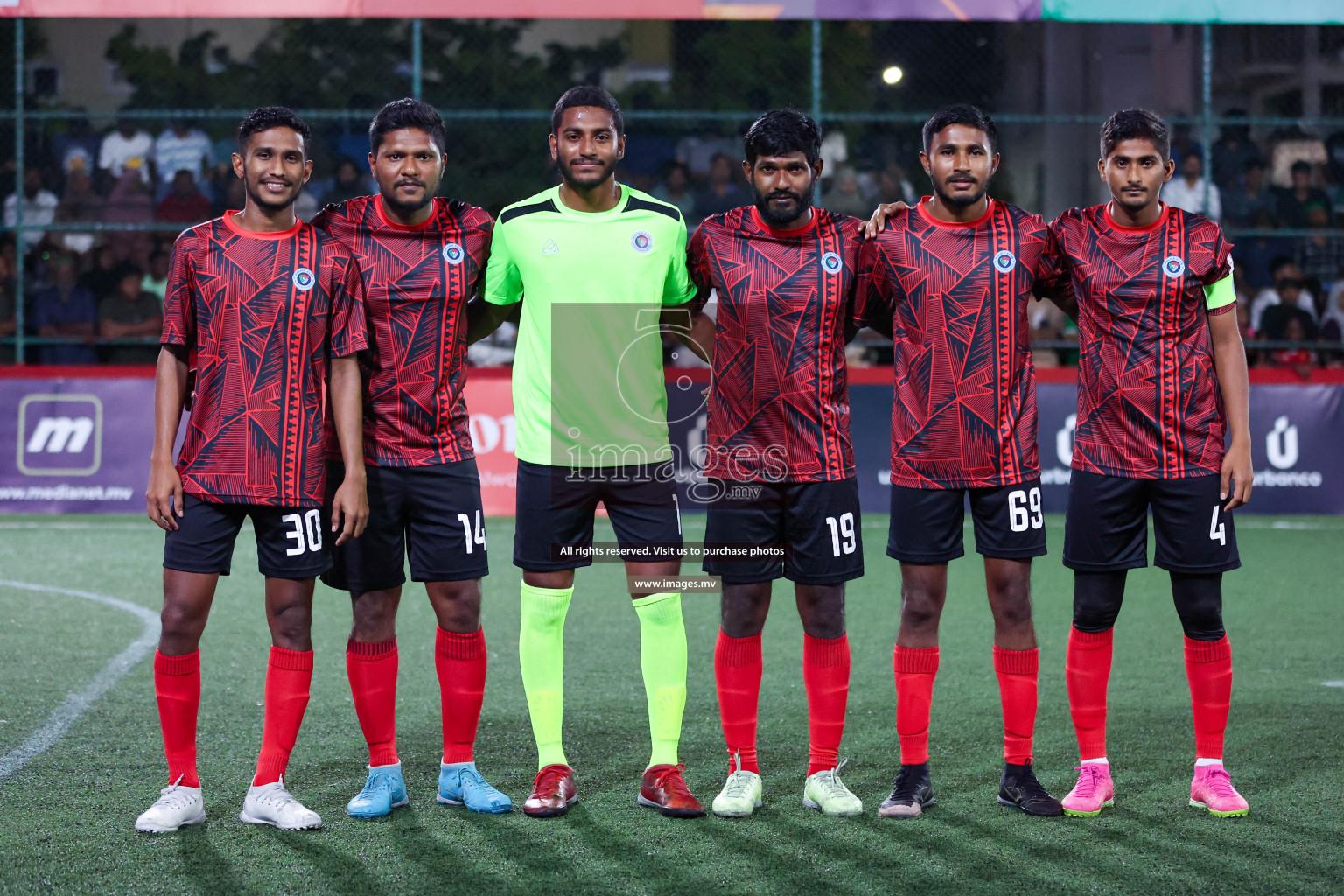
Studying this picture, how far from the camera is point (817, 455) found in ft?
12.9

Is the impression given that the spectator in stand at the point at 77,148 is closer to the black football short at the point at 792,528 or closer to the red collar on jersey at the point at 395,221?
the red collar on jersey at the point at 395,221

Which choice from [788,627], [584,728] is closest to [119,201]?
[788,627]

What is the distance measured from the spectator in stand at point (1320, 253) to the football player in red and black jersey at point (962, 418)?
9.73 m

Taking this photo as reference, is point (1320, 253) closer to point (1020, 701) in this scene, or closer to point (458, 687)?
point (1020, 701)

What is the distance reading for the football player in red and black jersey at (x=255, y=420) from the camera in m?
3.70

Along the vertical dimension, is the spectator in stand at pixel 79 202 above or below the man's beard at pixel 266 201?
above

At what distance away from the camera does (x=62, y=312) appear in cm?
1199

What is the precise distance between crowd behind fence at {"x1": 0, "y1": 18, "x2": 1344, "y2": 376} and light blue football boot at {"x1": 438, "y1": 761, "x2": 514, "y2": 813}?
25.9 feet

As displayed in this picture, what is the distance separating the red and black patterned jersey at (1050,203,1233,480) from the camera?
390cm

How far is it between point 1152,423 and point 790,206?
1.21 metres

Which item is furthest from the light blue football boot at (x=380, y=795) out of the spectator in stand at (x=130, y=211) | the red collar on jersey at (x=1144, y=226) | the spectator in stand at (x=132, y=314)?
the spectator in stand at (x=130, y=211)

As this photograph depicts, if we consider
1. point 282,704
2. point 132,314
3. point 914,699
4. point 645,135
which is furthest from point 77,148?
point 914,699

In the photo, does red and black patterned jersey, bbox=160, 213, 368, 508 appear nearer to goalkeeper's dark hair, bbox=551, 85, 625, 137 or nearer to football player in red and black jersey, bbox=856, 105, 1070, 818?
goalkeeper's dark hair, bbox=551, 85, 625, 137

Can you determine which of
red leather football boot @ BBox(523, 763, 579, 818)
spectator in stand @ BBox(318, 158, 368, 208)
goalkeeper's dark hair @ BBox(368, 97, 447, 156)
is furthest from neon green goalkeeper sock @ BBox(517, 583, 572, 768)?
spectator in stand @ BBox(318, 158, 368, 208)
